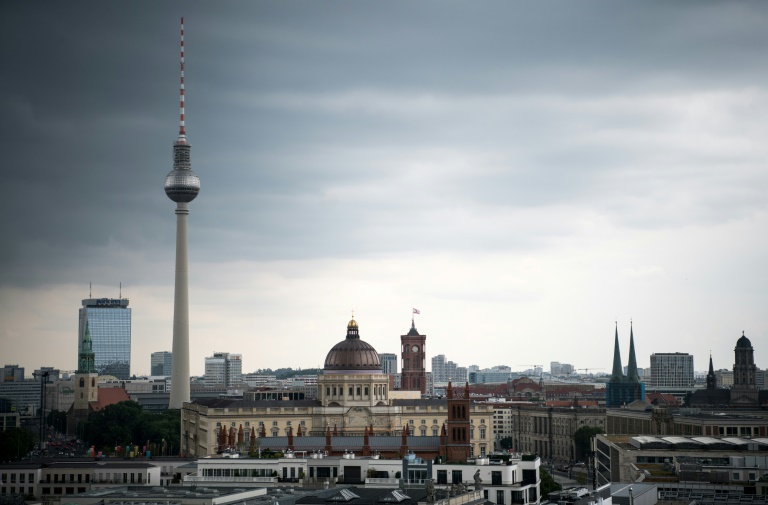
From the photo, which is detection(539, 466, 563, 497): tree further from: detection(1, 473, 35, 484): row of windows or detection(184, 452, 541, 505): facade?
detection(1, 473, 35, 484): row of windows

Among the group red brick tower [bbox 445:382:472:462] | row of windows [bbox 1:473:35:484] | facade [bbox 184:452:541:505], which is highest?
red brick tower [bbox 445:382:472:462]

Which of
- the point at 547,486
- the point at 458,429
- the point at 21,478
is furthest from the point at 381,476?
the point at 21,478

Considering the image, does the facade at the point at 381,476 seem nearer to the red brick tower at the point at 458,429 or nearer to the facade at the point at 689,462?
the facade at the point at 689,462

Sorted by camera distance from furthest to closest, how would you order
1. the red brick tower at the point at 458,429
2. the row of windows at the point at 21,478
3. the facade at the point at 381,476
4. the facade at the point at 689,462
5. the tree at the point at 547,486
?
the row of windows at the point at 21,478
the tree at the point at 547,486
the red brick tower at the point at 458,429
the facade at the point at 689,462
the facade at the point at 381,476

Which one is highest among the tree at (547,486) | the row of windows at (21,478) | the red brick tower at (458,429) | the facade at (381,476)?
the red brick tower at (458,429)

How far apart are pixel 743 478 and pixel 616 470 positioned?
3455cm

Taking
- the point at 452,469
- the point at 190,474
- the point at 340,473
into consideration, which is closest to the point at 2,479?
the point at 190,474

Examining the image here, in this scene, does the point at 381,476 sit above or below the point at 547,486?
above

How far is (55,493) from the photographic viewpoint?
526 feet

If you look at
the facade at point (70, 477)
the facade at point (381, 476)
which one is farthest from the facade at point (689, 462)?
the facade at point (70, 477)

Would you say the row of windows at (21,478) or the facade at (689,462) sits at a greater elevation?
the facade at (689,462)

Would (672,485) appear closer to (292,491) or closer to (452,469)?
(452,469)

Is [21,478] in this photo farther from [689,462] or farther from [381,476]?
[689,462]

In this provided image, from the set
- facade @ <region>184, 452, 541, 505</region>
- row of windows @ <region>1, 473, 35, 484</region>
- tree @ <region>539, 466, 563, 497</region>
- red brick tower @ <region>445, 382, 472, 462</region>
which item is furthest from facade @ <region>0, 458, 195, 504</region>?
tree @ <region>539, 466, 563, 497</region>
